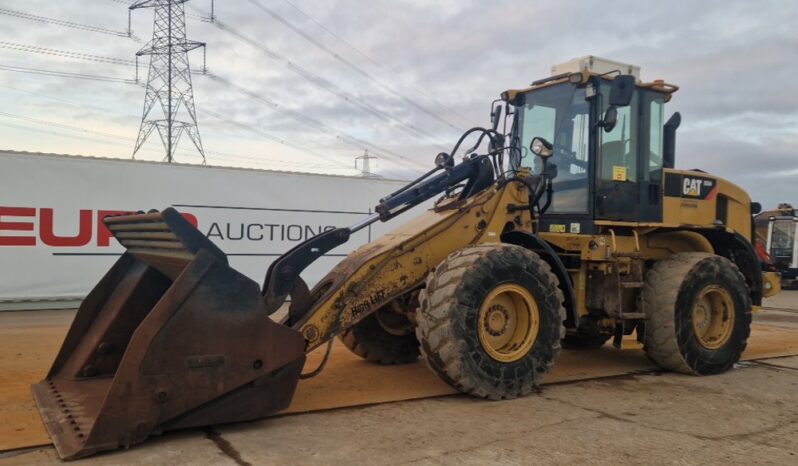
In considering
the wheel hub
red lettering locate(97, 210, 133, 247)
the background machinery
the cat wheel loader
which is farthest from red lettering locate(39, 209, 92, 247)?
the background machinery

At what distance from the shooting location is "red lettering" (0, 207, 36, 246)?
11047mm

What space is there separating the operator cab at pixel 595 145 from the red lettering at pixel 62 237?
803 cm

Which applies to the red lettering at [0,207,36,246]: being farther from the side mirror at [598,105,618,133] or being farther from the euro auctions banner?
the side mirror at [598,105,618,133]

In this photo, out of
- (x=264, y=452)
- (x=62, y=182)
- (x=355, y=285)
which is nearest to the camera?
(x=264, y=452)

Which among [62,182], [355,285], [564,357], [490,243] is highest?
[62,182]

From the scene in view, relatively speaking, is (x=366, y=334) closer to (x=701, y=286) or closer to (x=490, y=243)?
(x=490, y=243)

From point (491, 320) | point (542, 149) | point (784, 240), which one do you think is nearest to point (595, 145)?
point (542, 149)

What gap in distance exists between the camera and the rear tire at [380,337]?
670 cm

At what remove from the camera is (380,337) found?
6.76m

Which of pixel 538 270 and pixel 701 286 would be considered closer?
pixel 538 270

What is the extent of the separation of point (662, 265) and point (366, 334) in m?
3.21

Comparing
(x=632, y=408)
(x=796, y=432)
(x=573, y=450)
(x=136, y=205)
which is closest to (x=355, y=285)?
(x=573, y=450)

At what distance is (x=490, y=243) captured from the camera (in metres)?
5.93

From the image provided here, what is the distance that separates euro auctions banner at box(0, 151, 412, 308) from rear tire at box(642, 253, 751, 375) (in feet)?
26.7
